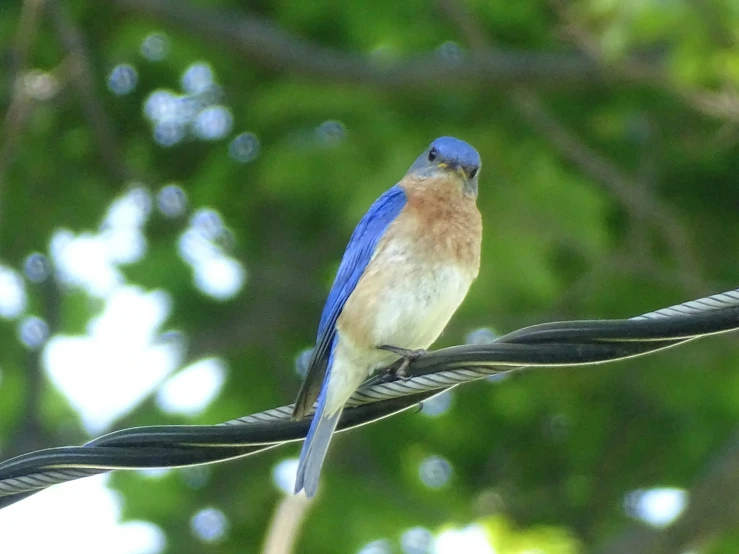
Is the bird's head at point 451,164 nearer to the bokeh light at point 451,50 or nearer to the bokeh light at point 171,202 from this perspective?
the bokeh light at point 451,50

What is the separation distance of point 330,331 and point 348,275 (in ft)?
1.19

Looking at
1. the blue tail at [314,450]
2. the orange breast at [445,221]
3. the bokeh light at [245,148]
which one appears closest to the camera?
the blue tail at [314,450]

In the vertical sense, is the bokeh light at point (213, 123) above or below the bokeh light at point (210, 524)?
above

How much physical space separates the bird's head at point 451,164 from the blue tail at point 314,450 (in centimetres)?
167

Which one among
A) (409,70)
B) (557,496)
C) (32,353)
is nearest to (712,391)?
(557,496)

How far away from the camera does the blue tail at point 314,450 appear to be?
4012mm

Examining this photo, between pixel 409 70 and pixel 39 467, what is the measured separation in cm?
475

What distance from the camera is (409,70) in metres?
7.44

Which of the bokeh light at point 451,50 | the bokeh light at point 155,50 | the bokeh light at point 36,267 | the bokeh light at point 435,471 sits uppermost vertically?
the bokeh light at point 155,50

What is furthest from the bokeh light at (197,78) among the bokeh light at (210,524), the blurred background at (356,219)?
the bokeh light at (210,524)

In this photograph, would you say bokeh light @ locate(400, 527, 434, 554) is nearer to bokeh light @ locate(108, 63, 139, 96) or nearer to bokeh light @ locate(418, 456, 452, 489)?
bokeh light @ locate(418, 456, 452, 489)

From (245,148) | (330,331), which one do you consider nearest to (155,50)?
(245,148)

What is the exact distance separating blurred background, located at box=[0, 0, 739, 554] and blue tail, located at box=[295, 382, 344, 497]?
9.57ft

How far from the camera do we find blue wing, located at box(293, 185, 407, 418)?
4.52m
